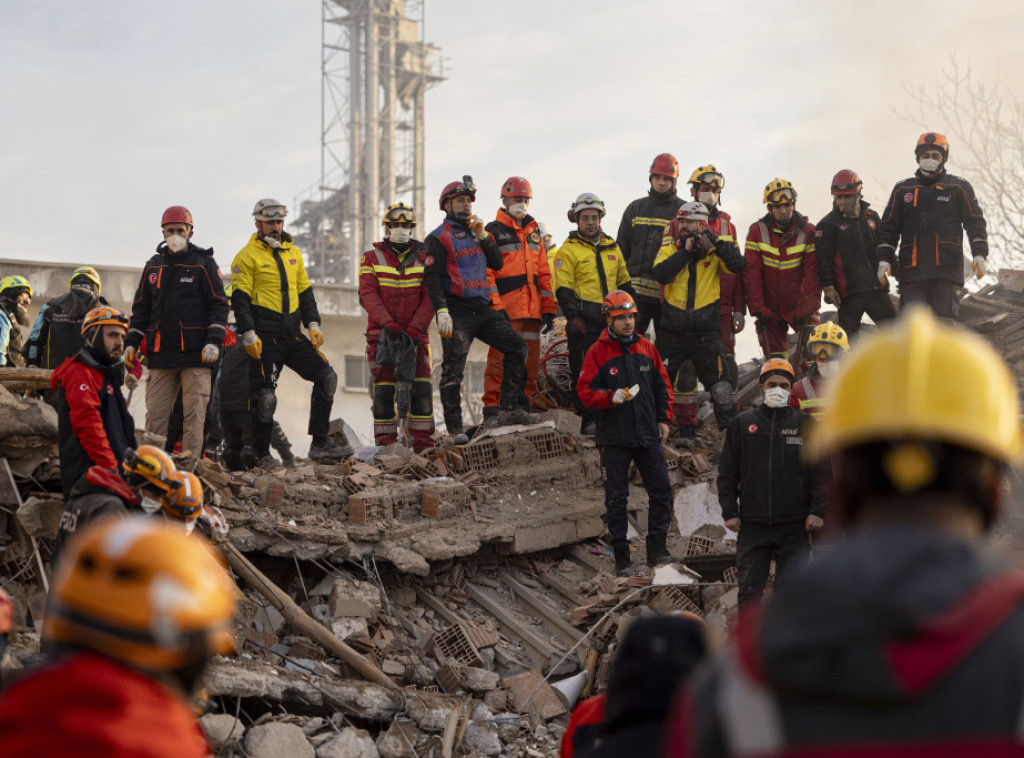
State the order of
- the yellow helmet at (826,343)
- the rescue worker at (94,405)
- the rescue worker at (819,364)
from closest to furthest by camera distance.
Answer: the rescue worker at (94,405), the rescue worker at (819,364), the yellow helmet at (826,343)

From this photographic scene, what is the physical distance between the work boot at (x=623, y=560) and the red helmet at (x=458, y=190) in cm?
391

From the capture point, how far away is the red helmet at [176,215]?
10.7 metres

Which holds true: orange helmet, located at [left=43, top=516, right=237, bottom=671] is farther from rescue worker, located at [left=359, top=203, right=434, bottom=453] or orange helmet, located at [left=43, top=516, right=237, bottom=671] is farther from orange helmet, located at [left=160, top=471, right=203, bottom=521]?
rescue worker, located at [left=359, top=203, right=434, bottom=453]

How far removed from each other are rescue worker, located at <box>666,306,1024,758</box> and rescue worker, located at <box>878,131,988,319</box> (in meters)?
10.7

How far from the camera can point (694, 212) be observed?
38.9ft

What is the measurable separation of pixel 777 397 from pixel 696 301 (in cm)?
357

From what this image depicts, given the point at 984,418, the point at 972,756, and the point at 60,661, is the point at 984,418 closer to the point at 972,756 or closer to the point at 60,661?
the point at 972,756

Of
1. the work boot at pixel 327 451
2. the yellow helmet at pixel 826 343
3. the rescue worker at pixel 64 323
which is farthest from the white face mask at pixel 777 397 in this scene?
the rescue worker at pixel 64 323

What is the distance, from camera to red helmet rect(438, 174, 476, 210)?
39.6 feet

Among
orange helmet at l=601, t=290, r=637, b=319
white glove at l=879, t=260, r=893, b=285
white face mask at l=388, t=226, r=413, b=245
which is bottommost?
orange helmet at l=601, t=290, r=637, b=319

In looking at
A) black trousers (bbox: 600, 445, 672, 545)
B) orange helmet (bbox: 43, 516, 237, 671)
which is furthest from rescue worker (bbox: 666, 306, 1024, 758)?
black trousers (bbox: 600, 445, 672, 545)

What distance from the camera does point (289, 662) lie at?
360 inches

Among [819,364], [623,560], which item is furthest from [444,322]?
[819,364]

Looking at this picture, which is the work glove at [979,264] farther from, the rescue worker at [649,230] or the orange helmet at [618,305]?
the orange helmet at [618,305]
